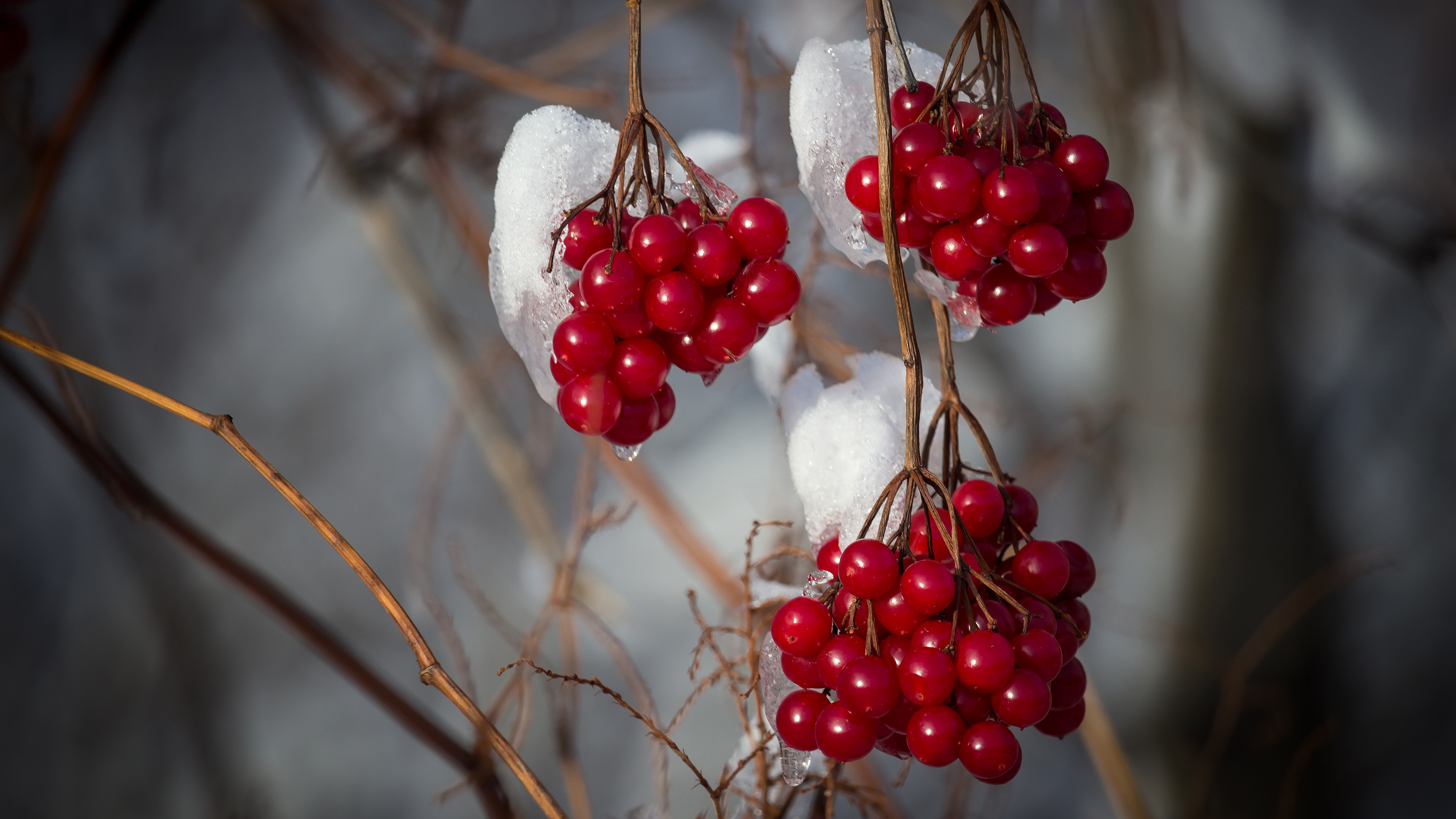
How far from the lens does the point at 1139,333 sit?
70 cm

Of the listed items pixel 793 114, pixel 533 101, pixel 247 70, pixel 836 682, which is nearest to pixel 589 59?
pixel 533 101

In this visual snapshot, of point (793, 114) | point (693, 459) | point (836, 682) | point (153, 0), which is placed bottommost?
point (836, 682)

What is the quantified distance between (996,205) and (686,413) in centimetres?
47

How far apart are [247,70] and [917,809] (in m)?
0.73

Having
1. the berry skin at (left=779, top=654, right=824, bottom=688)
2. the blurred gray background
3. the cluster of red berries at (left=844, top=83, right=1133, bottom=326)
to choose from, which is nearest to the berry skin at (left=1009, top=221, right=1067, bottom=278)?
the cluster of red berries at (left=844, top=83, right=1133, bottom=326)

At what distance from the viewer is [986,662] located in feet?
0.53

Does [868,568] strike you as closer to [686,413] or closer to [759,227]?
[759,227]

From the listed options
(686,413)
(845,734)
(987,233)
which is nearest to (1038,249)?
(987,233)

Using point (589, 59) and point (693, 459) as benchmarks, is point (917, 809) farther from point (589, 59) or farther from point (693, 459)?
point (589, 59)

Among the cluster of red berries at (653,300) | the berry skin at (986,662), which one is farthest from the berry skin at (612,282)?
the berry skin at (986,662)

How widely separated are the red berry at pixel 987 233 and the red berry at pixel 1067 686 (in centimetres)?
10

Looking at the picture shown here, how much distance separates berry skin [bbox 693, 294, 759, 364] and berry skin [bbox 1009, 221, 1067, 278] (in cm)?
6

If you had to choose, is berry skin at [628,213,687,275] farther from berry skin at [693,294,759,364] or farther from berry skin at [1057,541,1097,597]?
berry skin at [1057,541,1097,597]

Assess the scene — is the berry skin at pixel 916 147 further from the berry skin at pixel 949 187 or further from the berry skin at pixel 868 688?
the berry skin at pixel 868 688
